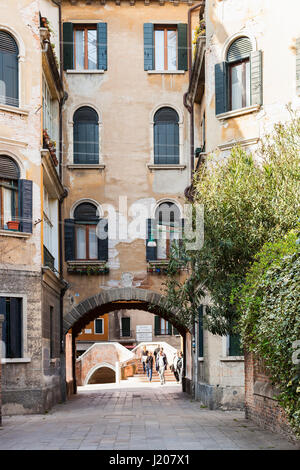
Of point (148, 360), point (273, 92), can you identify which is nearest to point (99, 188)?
point (273, 92)

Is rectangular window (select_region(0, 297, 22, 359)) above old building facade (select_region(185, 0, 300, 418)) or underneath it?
underneath

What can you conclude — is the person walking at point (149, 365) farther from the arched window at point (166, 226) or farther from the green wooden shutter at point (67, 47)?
the green wooden shutter at point (67, 47)

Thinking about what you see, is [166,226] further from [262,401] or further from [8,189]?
[262,401]

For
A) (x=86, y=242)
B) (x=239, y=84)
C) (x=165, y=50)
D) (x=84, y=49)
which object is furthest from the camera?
(x=165, y=50)

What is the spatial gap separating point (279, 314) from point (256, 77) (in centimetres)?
1067

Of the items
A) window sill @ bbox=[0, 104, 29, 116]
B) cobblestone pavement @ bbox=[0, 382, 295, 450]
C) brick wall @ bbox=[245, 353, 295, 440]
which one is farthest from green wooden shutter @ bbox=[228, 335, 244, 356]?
window sill @ bbox=[0, 104, 29, 116]

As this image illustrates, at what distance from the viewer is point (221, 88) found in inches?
793

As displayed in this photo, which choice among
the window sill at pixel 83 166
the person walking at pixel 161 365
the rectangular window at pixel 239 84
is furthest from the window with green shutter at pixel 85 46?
the person walking at pixel 161 365

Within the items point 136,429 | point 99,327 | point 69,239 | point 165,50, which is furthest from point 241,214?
point 99,327

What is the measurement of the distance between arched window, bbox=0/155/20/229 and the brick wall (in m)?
6.94

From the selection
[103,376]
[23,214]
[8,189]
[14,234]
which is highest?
[8,189]

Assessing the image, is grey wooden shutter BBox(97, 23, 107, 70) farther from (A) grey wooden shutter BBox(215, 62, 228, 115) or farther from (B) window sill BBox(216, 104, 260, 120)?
(B) window sill BBox(216, 104, 260, 120)

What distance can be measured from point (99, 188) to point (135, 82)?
13.1ft

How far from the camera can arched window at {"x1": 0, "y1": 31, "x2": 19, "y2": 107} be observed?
18938mm
